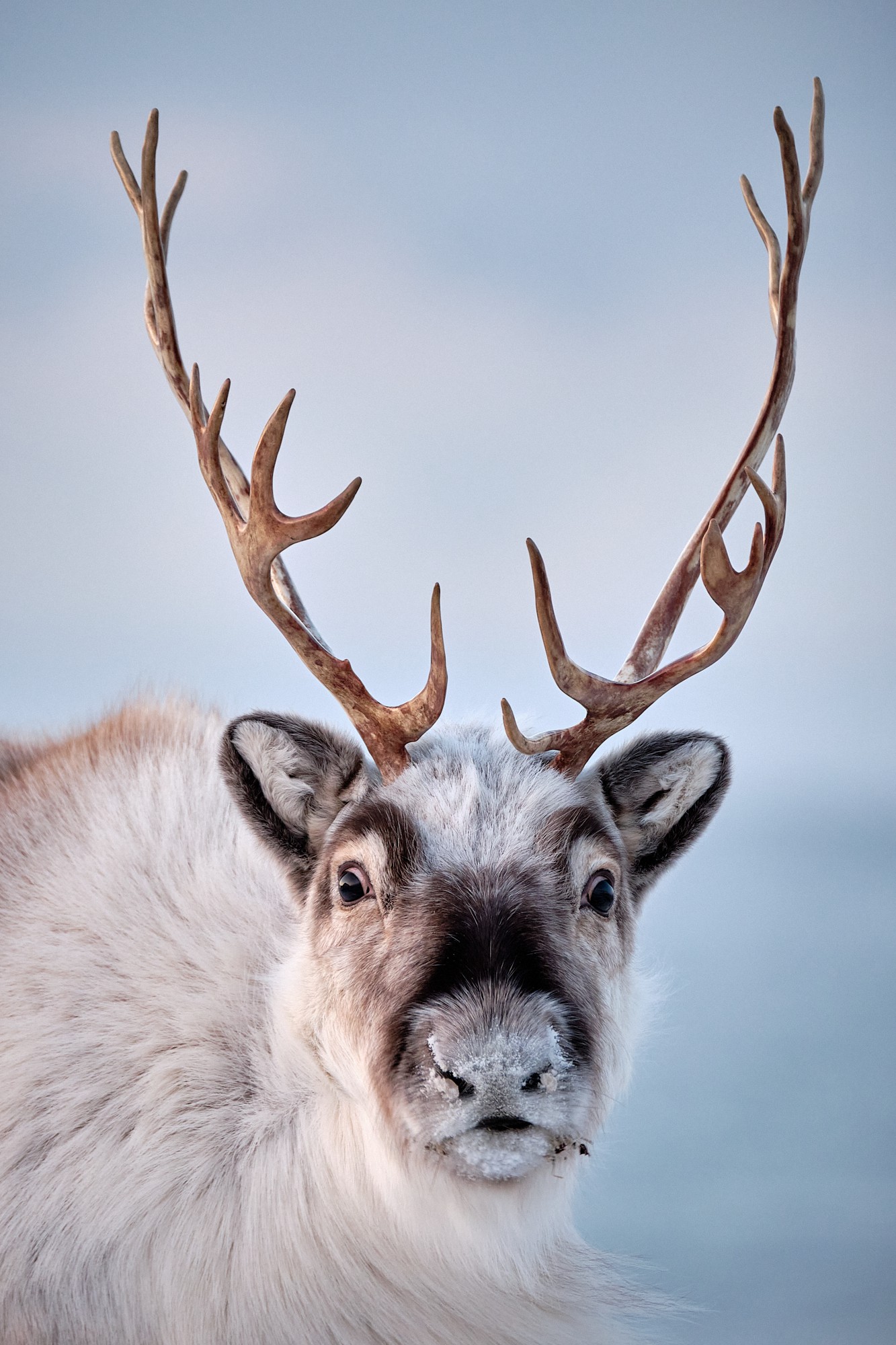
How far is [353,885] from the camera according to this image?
3893 millimetres

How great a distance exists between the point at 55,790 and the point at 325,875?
163cm

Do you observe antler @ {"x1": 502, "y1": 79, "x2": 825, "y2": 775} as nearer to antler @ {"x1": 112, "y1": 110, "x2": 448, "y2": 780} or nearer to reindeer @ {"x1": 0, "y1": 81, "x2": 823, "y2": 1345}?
reindeer @ {"x1": 0, "y1": 81, "x2": 823, "y2": 1345}

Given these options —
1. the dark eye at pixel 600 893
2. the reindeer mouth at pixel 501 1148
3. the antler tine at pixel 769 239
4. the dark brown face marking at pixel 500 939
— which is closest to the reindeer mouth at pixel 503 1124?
the reindeer mouth at pixel 501 1148

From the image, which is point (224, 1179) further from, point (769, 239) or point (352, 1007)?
point (769, 239)

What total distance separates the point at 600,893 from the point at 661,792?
54cm

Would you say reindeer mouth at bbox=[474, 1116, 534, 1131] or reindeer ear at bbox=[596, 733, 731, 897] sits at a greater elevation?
reindeer ear at bbox=[596, 733, 731, 897]

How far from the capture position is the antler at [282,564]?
158 inches

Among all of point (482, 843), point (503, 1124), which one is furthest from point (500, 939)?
point (503, 1124)

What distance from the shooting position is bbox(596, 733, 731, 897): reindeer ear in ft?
14.0

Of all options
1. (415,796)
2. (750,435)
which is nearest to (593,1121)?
(415,796)

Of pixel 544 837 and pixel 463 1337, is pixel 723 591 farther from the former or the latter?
pixel 463 1337

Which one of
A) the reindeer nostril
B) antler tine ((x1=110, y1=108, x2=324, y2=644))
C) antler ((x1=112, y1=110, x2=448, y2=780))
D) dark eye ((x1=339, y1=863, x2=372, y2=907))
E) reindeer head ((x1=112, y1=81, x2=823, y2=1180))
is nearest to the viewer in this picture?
the reindeer nostril

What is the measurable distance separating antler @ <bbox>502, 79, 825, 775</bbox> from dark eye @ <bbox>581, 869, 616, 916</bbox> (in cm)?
40

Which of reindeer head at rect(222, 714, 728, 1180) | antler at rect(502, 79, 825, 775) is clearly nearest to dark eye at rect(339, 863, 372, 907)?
reindeer head at rect(222, 714, 728, 1180)
